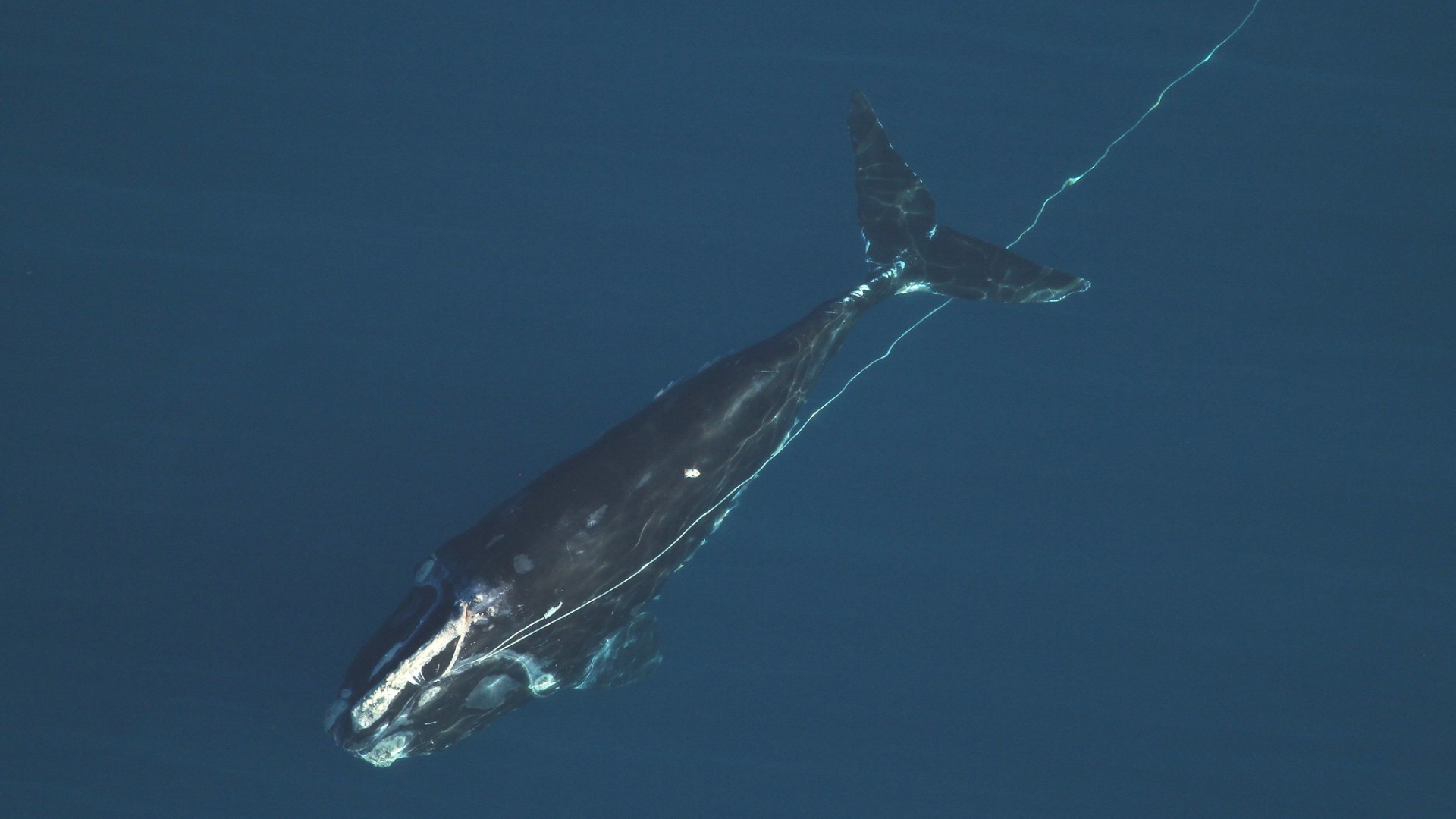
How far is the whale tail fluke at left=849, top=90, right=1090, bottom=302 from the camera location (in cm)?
1266

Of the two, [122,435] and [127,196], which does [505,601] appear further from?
[127,196]

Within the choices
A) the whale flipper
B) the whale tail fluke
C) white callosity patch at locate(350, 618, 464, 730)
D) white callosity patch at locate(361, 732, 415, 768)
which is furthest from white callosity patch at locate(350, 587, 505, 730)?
the whale tail fluke

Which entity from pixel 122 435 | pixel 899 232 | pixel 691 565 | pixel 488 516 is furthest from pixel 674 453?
pixel 122 435

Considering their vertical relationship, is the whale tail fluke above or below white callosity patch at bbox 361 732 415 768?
above

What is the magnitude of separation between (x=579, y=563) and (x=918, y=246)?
254 inches

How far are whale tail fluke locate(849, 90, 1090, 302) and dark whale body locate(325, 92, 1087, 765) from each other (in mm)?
595

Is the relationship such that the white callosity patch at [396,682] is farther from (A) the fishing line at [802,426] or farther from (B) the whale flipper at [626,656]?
(B) the whale flipper at [626,656]

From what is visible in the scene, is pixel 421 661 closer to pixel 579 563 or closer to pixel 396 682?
pixel 396 682

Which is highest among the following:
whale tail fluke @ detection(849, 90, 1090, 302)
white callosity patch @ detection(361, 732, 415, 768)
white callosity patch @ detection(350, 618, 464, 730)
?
whale tail fluke @ detection(849, 90, 1090, 302)

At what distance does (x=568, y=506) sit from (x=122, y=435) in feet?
26.9

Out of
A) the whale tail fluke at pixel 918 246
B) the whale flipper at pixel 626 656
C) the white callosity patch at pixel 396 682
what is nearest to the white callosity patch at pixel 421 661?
the white callosity patch at pixel 396 682

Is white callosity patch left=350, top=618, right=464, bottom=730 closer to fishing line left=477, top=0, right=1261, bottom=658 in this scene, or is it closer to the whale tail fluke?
fishing line left=477, top=0, right=1261, bottom=658

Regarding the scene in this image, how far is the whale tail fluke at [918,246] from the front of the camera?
1266cm

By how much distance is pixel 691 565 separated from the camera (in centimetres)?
1320
